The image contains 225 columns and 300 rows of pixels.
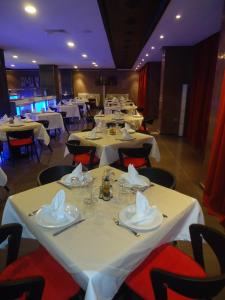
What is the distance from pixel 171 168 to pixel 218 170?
5.02ft

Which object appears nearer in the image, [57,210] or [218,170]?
[57,210]

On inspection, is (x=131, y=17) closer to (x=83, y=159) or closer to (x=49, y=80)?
(x=83, y=159)

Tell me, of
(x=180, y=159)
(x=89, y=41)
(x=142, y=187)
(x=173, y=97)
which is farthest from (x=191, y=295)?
(x=173, y=97)

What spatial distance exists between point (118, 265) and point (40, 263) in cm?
61

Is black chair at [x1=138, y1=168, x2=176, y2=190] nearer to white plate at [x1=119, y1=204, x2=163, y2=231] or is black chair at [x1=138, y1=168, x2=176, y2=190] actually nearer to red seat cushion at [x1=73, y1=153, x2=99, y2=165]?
white plate at [x1=119, y1=204, x2=163, y2=231]

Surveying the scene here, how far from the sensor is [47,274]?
1.29 metres

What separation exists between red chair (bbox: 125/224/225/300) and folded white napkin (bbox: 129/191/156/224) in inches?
10.1

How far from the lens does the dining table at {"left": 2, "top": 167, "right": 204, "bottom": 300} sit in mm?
1012

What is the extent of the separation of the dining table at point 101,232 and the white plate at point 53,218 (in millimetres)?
20

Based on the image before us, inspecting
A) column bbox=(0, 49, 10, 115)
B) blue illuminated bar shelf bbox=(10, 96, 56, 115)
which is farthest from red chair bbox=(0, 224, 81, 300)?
column bbox=(0, 49, 10, 115)

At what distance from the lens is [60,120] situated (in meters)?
6.88

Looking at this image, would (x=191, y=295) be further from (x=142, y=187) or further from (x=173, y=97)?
(x=173, y=97)

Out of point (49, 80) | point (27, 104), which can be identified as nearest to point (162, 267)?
point (27, 104)

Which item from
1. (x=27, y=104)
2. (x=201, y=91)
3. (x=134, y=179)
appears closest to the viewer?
(x=134, y=179)
